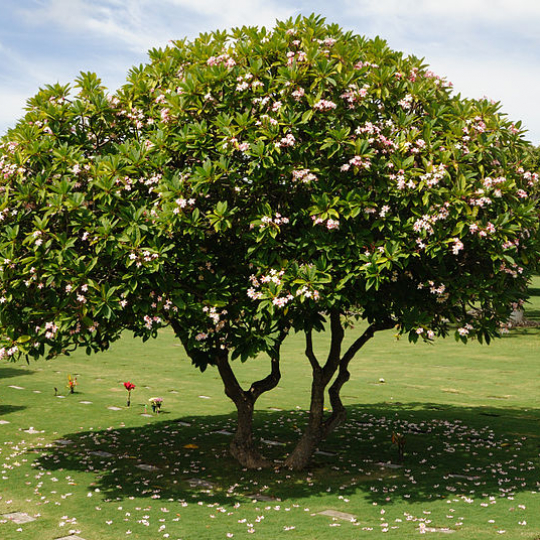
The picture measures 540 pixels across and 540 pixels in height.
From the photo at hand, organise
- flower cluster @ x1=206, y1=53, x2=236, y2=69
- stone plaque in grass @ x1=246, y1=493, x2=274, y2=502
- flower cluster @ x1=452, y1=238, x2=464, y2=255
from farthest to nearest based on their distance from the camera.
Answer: stone plaque in grass @ x1=246, y1=493, x2=274, y2=502
flower cluster @ x1=206, y1=53, x2=236, y2=69
flower cluster @ x1=452, y1=238, x2=464, y2=255

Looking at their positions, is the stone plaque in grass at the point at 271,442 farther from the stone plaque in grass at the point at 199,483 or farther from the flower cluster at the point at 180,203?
the flower cluster at the point at 180,203

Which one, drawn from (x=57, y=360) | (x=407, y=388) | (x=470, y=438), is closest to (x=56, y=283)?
(x=470, y=438)

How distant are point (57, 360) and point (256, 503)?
2452cm

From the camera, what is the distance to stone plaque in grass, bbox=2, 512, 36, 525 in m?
12.8

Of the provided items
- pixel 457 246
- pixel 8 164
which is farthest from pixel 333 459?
pixel 8 164

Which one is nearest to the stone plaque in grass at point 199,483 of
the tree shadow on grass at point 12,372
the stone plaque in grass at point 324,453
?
the stone plaque in grass at point 324,453

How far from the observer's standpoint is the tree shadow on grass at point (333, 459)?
14805 millimetres

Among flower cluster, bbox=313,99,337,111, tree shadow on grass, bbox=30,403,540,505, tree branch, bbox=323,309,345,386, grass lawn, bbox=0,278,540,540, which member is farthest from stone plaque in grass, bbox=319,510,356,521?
flower cluster, bbox=313,99,337,111

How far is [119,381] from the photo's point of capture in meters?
29.8

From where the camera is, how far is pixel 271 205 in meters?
13.6

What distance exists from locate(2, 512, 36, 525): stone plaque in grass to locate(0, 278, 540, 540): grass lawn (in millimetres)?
139

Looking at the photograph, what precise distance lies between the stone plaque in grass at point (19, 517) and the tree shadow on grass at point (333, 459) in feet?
6.14

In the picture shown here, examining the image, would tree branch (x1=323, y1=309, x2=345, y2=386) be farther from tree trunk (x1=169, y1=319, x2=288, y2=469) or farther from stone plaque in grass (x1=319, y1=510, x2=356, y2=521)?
stone plaque in grass (x1=319, y1=510, x2=356, y2=521)

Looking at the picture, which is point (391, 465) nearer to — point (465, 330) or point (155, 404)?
point (465, 330)
